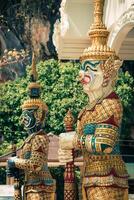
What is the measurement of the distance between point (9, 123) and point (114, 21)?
7.43 metres

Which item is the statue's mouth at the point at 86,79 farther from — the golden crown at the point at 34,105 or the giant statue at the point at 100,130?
the golden crown at the point at 34,105

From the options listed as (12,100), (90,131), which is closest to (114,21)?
(90,131)

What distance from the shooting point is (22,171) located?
707cm

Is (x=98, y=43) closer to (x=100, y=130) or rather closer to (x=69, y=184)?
(x=100, y=130)

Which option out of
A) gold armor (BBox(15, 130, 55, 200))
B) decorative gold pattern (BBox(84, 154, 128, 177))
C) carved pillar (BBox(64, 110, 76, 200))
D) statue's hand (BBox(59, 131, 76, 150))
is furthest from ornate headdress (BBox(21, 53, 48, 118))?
decorative gold pattern (BBox(84, 154, 128, 177))

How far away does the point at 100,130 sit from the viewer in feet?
20.8

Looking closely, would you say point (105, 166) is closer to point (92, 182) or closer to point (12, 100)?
point (92, 182)

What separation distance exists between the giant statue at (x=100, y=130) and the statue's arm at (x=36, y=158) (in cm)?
32

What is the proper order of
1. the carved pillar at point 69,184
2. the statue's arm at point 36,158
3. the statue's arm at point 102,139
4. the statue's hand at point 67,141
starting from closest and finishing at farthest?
1. the statue's arm at point 102,139
2. the statue's hand at point 67,141
3. the carved pillar at point 69,184
4. the statue's arm at point 36,158

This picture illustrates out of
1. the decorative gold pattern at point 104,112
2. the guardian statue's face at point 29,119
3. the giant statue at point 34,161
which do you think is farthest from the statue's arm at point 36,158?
the decorative gold pattern at point 104,112

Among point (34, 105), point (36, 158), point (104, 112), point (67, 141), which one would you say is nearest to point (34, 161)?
point (36, 158)

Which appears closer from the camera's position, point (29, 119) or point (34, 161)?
point (34, 161)

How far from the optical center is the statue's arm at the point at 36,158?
22.5ft

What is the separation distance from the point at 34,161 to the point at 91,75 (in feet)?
3.49
